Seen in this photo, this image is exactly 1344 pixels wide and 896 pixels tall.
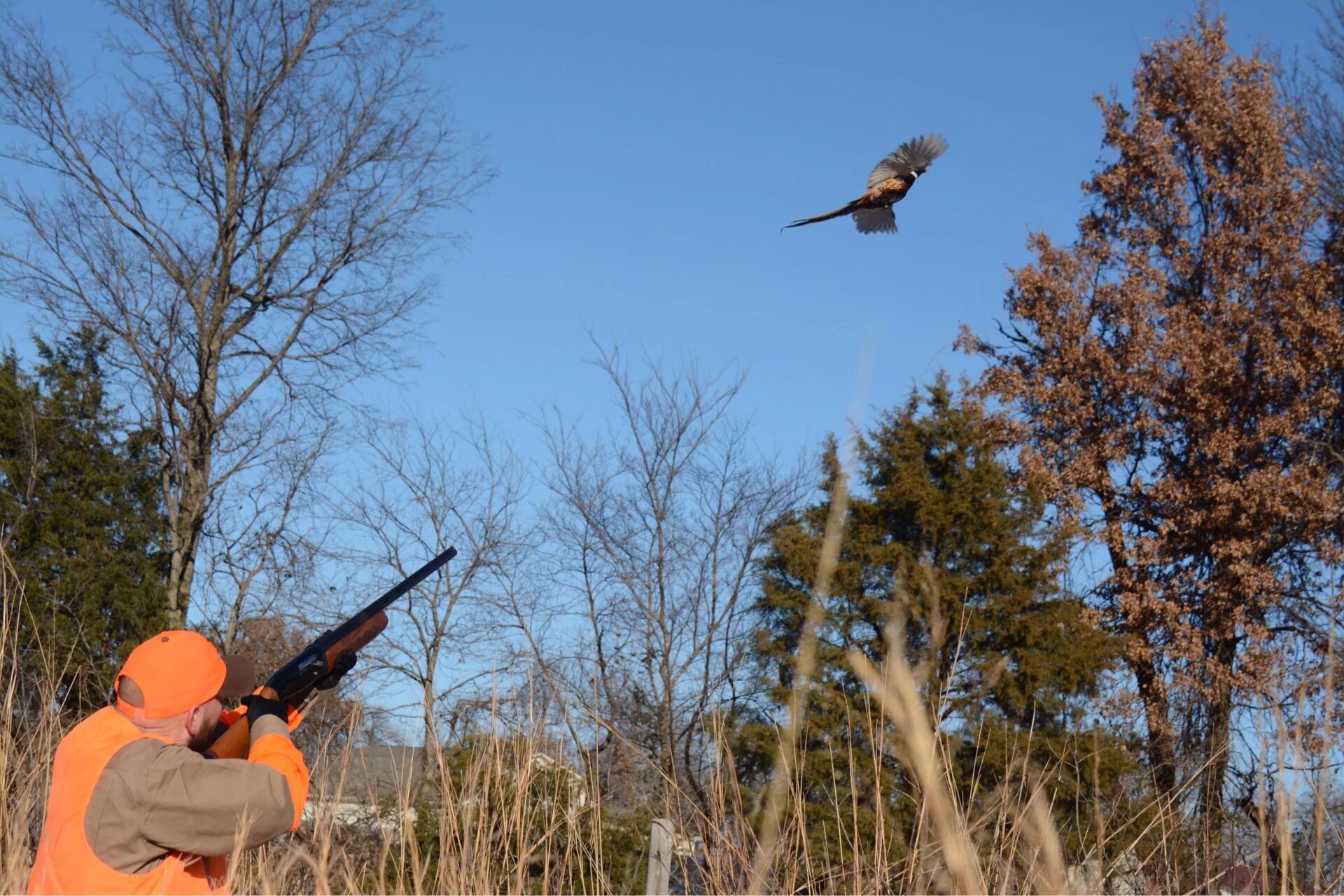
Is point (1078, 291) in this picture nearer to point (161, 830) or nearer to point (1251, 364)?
point (1251, 364)

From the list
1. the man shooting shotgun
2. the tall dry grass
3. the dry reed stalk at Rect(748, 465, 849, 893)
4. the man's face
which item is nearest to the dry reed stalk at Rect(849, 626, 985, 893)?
the tall dry grass

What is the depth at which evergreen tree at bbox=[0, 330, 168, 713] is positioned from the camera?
52.3 feet

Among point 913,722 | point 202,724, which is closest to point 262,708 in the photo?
point 202,724

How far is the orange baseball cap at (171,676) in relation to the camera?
3029 mm

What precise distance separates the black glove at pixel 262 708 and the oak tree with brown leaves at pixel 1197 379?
48.8 ft

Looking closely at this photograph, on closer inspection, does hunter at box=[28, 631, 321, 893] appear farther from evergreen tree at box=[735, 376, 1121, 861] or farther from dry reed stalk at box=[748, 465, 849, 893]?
evergreen tree at box=[735, 376, 1121, 861]

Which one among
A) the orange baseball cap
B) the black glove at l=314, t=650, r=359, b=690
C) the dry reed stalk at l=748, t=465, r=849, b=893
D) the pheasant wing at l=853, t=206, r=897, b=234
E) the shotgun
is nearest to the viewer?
the dry reed stalk at l=748, t=465, r=849, b=893

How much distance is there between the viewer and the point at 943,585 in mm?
16094

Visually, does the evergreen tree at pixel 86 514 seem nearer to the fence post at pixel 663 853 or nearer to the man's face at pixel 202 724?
the fence post at pixel 663 853

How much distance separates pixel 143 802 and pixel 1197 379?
56.1 feet

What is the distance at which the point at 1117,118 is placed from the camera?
20109 mm

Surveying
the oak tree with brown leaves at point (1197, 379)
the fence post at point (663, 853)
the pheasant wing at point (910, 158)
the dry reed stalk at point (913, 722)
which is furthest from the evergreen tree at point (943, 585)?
the dry reed stalk at point (913, 722)

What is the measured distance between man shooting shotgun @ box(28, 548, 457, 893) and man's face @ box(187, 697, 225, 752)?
0.04 m

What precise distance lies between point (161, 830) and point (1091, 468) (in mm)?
16954
